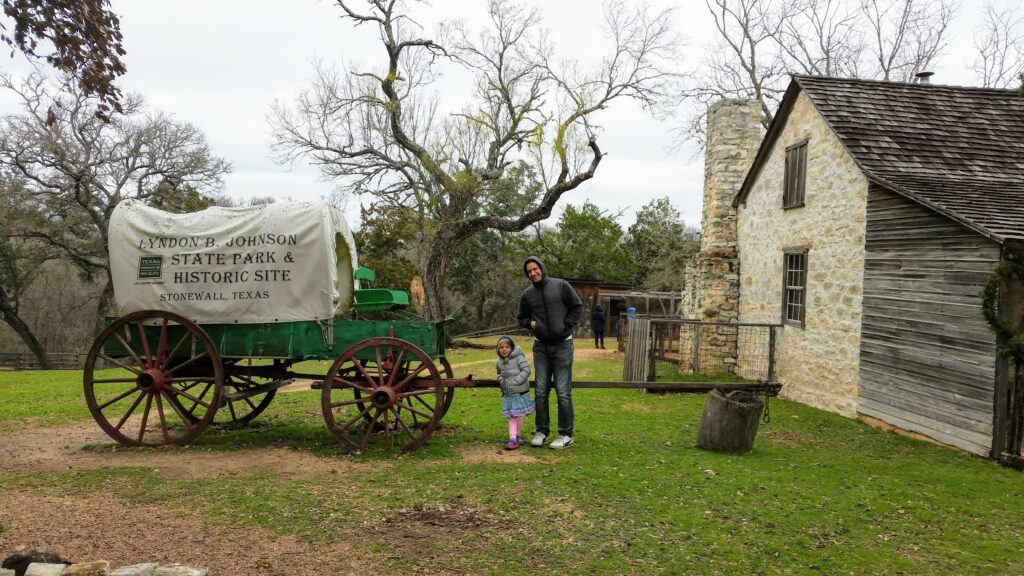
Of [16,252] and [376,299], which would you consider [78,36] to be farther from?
[16,252]

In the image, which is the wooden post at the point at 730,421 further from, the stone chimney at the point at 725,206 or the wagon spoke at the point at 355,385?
the stone chimney at the point at 725,206

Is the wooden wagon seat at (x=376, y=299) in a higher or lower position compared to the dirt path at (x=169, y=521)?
higher

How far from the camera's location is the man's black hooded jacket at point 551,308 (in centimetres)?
722

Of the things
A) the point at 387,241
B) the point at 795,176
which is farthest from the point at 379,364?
the point at 387,241

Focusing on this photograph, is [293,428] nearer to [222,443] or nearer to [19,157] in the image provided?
[222,443]

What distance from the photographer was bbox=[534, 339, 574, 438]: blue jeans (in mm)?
7336

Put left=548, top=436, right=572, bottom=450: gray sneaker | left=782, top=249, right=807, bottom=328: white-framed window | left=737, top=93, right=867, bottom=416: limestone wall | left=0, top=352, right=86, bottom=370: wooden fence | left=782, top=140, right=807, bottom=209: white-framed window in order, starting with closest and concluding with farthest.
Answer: left=548, top=436, right=572, bottom=450: gray sneaker
left=737, top=93, right=867, bottom=416: limestone wall
left=782, top=249, right=807, bottom=328: white-framed window
left=782, top=140, right=807, bottom=209: white-framed window
left=0, top=352, right=86, bottom=370: wooden fence

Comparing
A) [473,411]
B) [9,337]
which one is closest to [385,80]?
[473,411]

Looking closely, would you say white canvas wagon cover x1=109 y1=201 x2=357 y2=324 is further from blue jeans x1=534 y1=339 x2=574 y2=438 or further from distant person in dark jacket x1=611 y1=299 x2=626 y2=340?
distant person in dark jacket x1=611 y1=299 x2=626 y2=340

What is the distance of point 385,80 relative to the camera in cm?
2292

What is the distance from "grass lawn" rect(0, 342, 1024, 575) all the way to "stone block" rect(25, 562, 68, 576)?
4.52 ft

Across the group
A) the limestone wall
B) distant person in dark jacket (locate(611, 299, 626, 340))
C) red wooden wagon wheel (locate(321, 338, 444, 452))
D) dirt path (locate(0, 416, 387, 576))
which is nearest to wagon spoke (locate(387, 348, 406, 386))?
red wooden wagon wheel (locate(321, 338, 444, 452))

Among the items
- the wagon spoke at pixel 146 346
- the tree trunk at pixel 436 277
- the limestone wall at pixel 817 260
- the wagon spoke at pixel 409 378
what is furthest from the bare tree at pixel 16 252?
the limestone wall at pixel 817 260

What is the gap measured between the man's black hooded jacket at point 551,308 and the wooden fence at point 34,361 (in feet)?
78.6
